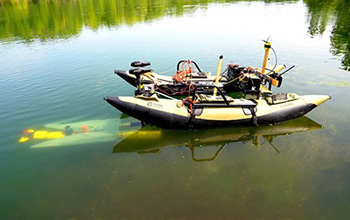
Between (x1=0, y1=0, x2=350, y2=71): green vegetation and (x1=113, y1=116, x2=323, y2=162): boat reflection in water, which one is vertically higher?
(x1=0, y1=0, x2=350, y2=71): green vegetation

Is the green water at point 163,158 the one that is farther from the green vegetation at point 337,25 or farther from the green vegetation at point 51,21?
the green vegetation at point 51,21

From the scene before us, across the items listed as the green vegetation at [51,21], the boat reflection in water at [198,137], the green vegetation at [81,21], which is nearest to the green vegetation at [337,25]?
the green vegetation at [81,21]

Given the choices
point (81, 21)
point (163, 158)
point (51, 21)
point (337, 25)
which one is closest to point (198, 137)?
point (163, 158)

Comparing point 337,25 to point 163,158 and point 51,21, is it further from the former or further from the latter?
point 51,21

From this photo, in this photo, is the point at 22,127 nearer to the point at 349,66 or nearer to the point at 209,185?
the point at 209,185

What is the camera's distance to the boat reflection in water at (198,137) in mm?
7289

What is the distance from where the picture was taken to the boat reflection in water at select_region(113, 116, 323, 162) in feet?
23.9

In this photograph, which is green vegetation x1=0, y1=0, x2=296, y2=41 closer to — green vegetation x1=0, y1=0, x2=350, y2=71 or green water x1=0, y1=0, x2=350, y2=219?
green vegetation x1=0, y1=0, x2=350, y2=71

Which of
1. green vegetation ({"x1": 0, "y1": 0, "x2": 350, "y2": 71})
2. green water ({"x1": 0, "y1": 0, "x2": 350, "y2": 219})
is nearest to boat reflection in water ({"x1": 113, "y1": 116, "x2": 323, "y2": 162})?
green water ({"x1": 0, "y1": 0, "x2": 350, "y2": 219})

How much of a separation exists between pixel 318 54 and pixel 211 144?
41.7 ft

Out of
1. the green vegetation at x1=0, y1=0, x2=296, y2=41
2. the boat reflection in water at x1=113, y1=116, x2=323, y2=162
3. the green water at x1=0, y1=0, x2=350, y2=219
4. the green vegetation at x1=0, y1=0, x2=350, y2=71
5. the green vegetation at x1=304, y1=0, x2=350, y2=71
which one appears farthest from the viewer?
the green vegetation at x1=0, y1=0, x2=296, y2=41

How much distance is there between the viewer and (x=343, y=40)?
703 inches

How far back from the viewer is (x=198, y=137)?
25.1 feet

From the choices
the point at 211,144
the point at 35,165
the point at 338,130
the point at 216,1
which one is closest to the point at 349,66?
the point at 338,130
